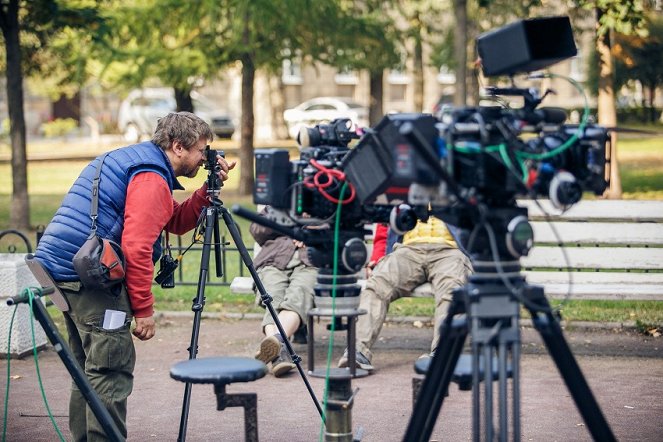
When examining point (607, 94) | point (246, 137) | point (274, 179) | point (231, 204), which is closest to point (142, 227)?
point (274, 179)

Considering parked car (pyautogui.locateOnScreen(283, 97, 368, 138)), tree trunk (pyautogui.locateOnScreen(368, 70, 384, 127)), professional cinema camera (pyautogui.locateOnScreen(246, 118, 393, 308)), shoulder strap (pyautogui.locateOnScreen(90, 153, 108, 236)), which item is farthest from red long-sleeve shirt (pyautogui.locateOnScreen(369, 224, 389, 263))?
parked car (pyautogui.locateOnScreen(283, 97, 368, 138))

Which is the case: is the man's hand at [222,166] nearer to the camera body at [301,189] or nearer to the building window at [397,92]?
the camera body at [301,189]

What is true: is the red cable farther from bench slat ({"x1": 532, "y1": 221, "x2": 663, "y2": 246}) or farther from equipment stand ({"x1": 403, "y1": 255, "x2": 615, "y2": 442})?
bench slat ({"x1": 532, "y1": 221, "x2": 663, "y2": 246})

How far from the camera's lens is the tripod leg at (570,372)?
4406 millimetres

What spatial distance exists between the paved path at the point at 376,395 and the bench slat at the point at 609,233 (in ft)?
2.33

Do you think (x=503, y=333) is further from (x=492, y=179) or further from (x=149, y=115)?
(x=149, y=115)

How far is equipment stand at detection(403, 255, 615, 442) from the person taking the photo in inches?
170

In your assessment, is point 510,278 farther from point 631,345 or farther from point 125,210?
point 631,345

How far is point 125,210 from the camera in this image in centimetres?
555

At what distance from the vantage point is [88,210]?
5598 millimetres

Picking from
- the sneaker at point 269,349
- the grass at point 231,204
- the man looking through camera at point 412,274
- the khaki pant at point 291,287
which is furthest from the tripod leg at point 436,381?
the grass at point 231,204

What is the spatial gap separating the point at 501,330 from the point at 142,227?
191cm

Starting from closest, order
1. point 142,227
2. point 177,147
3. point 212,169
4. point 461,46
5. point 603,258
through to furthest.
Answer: point 142,227 < point 177,147 < point 212,169 < point 603,258 < point 461,46

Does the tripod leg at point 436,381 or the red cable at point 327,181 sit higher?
the red cable at point 327,181
